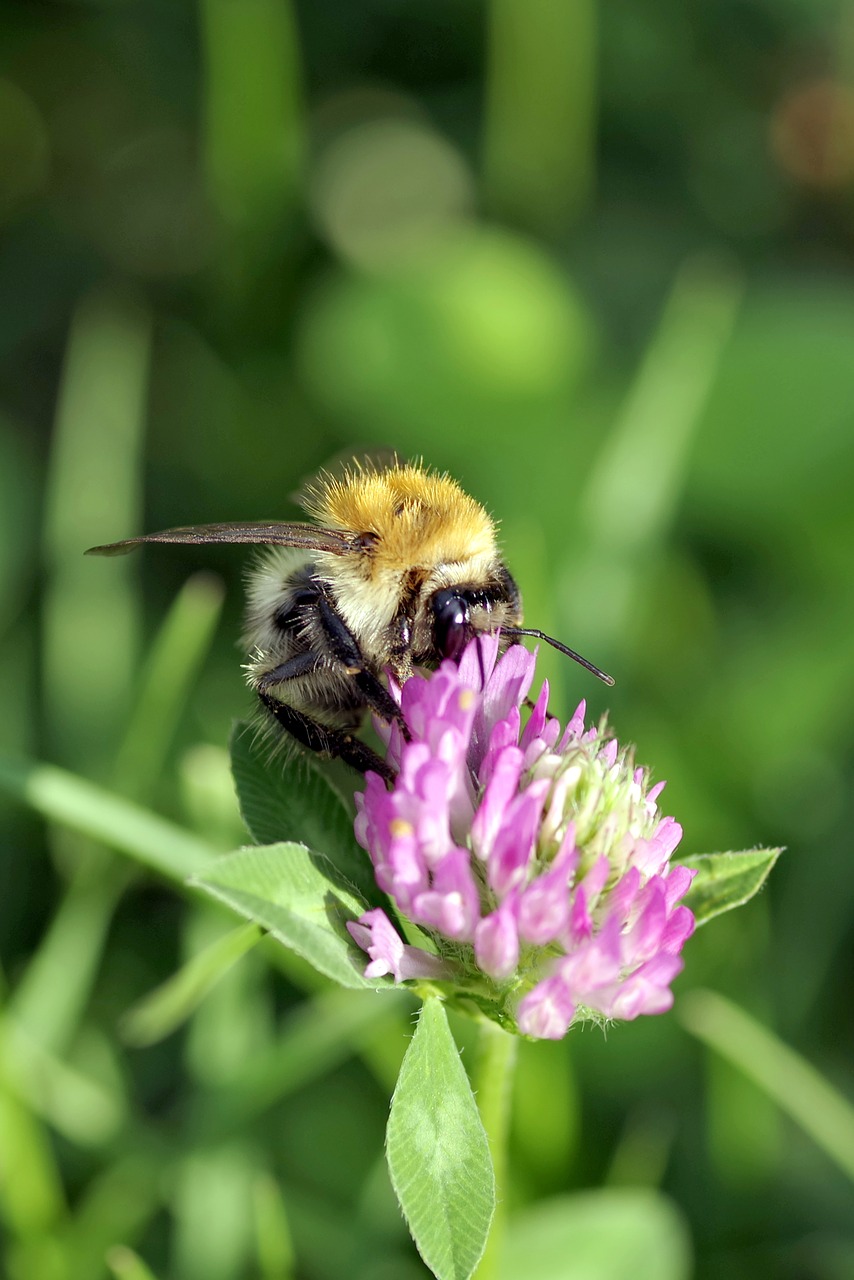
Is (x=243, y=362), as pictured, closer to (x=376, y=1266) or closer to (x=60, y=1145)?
(x=60, y=1145)

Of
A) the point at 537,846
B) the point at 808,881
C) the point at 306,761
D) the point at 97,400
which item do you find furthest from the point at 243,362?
Answer: the point at 537,846

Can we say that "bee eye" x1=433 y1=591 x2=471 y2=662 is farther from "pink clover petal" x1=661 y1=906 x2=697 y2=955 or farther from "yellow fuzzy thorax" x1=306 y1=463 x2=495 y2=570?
"pink clover petal" x1=661 y1=906 x2=697 y2=955

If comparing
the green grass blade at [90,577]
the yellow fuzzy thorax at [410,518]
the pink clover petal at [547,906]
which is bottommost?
the pink clover petal at [547,906]

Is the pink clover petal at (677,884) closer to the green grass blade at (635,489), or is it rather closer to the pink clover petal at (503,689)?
the pink clover petal at (503,689)

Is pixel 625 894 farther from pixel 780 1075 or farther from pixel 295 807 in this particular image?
pixel 780 1075

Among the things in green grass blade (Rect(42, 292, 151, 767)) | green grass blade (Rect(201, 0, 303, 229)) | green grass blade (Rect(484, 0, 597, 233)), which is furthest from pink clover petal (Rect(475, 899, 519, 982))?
green grass blade (Rect(484, 0, 597, 233))

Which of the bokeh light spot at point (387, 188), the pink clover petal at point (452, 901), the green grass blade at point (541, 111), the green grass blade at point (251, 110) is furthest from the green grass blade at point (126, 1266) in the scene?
the green grass blade at point (541, 111)
